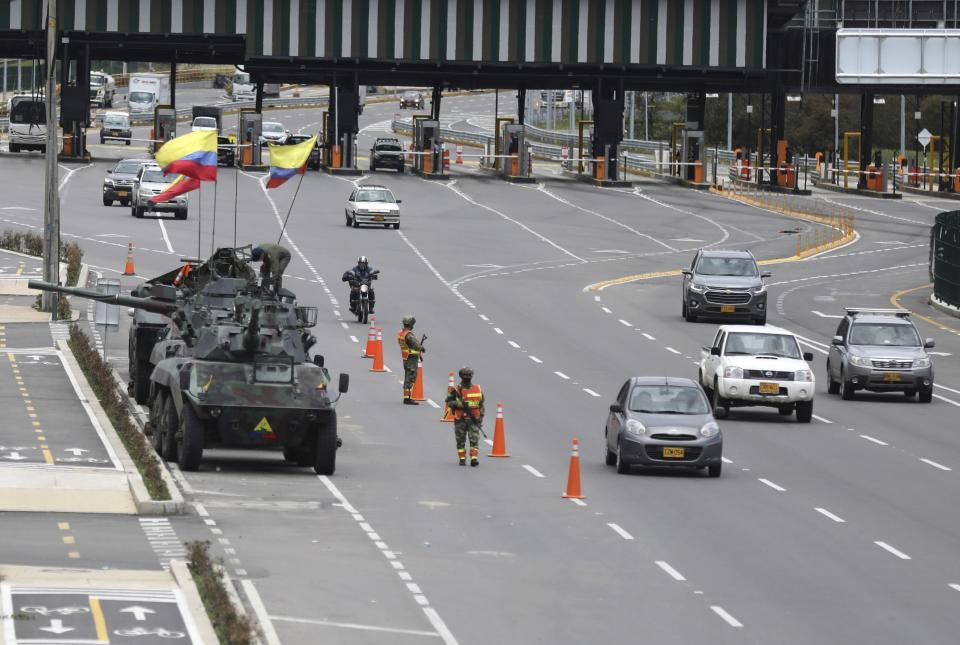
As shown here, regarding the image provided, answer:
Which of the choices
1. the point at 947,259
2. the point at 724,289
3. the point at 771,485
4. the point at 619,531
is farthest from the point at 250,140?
the point at 619,531

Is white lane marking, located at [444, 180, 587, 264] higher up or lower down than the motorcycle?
higher up

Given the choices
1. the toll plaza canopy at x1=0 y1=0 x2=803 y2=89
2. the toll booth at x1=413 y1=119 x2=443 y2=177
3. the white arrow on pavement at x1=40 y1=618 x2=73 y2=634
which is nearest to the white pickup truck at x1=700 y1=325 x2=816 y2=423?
the white arrow on pavement at x1=40 y1=618 x2=73 y2=634

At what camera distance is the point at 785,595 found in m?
18.2

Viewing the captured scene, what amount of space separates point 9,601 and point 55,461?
9.30 metres

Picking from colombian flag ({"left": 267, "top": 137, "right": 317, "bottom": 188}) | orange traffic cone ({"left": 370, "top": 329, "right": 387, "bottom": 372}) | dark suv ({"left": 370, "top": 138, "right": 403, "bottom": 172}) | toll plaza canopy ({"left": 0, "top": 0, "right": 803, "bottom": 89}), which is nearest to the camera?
colombian flag ({"left": 267, "top": 137, "right": 317, "bottom": 188})

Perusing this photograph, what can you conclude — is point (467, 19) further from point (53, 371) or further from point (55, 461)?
point (55, 461)

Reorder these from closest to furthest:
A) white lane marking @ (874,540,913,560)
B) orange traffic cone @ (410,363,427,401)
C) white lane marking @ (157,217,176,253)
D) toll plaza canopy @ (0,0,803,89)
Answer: white lane marking @ (874,540,913,560) → orange traffic cone @ (410,363,427,401) → white lane marking @ (157,217,176,253) → toll plaza canopy @ (0,0,803,89)

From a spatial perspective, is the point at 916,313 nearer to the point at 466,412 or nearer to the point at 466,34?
the point at 466,412

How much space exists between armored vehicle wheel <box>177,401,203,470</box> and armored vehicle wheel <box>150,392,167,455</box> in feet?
4.86

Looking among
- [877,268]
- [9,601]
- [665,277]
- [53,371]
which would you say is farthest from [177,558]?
[877,268]

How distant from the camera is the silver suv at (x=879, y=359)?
3519 centimetres

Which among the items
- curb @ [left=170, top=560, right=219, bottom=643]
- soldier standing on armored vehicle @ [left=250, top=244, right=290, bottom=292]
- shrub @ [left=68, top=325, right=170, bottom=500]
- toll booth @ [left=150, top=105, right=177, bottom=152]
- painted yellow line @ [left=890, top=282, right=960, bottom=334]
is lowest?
curb @ [left=170, top=560, right=219, bottom=643]

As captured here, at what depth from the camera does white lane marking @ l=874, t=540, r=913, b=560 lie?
66.9 ft

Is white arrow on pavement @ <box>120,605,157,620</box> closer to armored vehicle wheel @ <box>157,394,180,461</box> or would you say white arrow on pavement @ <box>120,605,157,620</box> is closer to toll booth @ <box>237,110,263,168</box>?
armored vehicle wheel @ <box>157,394,180,461</box>
